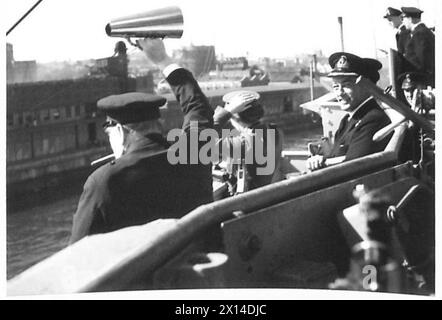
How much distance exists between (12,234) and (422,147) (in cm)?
241

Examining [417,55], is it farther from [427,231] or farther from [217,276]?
[217,276]

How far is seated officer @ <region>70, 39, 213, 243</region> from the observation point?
2900 millimetres

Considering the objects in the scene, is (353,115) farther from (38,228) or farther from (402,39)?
(38,228)

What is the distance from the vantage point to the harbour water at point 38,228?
3482 millimetres

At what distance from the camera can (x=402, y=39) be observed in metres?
4.46

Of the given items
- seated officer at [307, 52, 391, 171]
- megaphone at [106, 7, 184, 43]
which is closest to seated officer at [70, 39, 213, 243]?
megaphone at [106, 7, 184, 43]

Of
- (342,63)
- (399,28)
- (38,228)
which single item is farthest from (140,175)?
(399,28)

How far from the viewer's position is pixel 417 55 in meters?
4.44

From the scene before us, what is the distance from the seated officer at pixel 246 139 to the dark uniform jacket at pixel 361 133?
371mm

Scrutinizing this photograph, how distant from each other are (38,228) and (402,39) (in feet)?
8.91

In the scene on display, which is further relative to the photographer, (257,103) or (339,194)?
(257,103)

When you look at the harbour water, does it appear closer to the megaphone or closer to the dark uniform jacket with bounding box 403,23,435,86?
the megaphone

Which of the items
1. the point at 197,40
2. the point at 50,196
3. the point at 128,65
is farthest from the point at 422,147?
the point at 50,196
